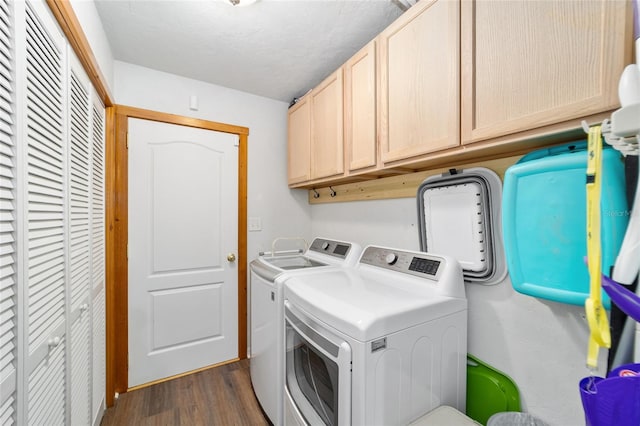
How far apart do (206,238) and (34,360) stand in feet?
4.77

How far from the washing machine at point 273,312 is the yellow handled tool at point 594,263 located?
1.18m

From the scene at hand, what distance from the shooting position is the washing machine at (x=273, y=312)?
4.76ft

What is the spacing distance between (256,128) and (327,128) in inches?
36.3

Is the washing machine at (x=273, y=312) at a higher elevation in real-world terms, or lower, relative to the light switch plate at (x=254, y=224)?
lower

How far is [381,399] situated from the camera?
0.89 m

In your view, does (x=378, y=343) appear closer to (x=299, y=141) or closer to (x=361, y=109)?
(x=361, y=109)

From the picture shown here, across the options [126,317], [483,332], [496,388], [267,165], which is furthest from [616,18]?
[126,317]

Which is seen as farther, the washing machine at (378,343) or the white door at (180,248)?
the white door at (180,248)

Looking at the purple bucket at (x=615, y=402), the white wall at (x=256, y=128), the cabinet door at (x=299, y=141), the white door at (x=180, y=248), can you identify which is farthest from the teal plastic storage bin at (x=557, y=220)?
the white door at (x=180, y=248)

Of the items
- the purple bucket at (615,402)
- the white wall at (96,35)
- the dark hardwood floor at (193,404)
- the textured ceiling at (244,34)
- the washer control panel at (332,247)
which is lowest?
the dark hardwood floor at (193,404)

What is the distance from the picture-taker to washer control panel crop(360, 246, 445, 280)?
1.24 m

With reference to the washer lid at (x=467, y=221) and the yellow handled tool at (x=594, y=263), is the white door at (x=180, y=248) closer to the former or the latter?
the washer lid at (x=467, y=221)

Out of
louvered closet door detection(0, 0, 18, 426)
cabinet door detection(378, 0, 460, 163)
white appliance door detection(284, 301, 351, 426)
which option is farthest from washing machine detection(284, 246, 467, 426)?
louvered closet door detection(0, 0, 18, 426)

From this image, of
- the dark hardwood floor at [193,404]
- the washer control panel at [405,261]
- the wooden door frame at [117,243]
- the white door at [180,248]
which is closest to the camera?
the washer control panel at [405,261]
